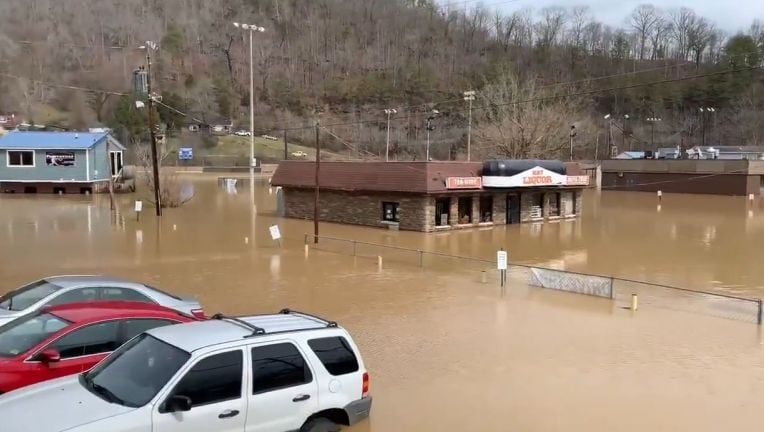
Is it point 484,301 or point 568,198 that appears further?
point 568,198

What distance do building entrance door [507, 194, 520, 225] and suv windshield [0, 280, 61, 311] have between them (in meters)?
31.6

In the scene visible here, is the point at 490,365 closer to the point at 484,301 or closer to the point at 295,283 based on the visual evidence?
the point at 484,301

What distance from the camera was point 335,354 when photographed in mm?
7828

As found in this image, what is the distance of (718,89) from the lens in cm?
13612

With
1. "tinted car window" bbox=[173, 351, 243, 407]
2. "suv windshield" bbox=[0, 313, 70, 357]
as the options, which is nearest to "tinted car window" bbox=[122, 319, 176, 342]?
"suv windshield" bbox=[0, 313, 70, 357]

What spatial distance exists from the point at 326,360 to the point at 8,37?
17910 cm

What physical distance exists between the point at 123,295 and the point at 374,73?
540ft

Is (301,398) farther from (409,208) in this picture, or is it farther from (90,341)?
(409,208)

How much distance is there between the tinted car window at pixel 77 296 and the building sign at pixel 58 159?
5093cm

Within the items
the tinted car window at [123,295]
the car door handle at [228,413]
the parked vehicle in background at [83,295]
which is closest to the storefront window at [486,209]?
the parked vehicle in background at [83,295]

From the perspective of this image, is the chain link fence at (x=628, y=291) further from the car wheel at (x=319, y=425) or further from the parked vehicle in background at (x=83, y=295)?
the car wheel at (x=319, y=425)

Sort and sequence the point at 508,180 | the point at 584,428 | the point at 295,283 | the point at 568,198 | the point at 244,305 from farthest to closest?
the point at 568,198, the point at 508,180, the point at 295,283, the point at 244,305, the point at 584,428

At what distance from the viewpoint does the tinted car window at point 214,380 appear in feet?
21.8

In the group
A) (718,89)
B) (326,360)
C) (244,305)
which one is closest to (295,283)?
(244,305)
